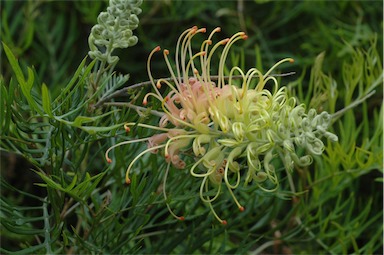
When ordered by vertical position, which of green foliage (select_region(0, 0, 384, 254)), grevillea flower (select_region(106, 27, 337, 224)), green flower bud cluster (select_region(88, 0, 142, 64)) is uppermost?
green flower bud cluster (select_region(88, 0, 142, 64))

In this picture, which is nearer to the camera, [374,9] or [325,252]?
[325,252]

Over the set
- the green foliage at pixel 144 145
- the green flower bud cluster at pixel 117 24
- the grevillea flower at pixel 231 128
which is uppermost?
the green flower bud cluster at pixel 117 24

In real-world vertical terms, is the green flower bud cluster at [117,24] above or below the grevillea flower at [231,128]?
above

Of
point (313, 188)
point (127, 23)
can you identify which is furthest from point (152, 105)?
point (313, 188)

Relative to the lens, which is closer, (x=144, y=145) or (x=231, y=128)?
(x=231, y=128)

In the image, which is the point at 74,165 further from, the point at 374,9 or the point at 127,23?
the point at 374,9
